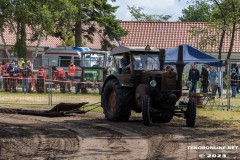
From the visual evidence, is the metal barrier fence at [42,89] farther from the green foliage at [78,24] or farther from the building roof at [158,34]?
the building roof at [158,34]

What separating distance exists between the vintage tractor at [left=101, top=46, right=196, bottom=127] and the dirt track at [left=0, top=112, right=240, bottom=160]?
1.19 feet

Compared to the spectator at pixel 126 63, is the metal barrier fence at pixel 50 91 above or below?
below

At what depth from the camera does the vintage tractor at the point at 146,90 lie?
16403mm

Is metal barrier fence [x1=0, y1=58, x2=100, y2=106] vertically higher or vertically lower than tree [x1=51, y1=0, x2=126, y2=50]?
lower

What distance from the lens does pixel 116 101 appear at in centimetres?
1738

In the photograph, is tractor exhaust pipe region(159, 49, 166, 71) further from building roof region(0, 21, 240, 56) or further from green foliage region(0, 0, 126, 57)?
building roof region(0, 21, 240, 56)

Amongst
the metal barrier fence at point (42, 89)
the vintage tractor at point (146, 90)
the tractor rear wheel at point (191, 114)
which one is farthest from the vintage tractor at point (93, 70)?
the tractor rear wheel at point (191, 114)

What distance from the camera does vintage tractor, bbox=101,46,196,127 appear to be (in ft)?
53.8

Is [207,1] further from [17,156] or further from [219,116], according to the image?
[17,156]

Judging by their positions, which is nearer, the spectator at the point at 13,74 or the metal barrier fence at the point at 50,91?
the metal barrier fence at the point at 50,91

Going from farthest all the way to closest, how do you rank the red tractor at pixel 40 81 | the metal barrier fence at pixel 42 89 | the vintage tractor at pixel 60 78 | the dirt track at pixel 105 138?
the red tractor at pixel 40 81
the vintage tractor at pixel 60 78
the metal barrier fence at pixel 42 89
the dirt track at pixel 105 138

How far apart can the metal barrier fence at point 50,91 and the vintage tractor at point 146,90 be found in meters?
5.89

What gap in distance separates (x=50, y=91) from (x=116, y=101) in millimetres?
6991

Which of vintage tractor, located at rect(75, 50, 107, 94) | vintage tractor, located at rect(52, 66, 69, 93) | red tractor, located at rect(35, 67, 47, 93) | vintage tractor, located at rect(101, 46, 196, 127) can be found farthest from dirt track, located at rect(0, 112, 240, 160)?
vintage tractor, located at rect(75, 50, 107, 94)
